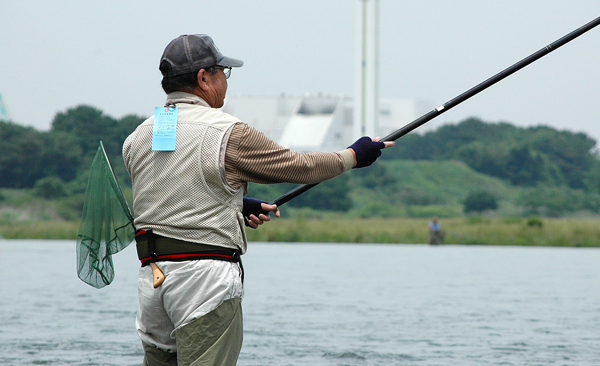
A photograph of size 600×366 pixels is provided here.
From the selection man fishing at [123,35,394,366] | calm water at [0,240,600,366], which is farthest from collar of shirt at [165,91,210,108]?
calm water at [0,240,600,366]

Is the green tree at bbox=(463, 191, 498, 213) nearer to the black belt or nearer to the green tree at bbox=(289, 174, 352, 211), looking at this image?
the green tree at bbox=(289, 174, 352, 211)

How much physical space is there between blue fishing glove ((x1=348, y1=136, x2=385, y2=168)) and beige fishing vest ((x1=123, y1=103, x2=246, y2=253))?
0.40m

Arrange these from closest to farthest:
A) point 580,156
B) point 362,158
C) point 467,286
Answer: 1. point 362,158
2. point 467,286
3. point 580,156

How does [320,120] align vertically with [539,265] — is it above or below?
above

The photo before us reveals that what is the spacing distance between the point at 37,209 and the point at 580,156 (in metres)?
41.3

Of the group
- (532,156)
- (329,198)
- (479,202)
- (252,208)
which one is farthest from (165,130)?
(532,156)

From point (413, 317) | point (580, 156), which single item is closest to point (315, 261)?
point (413, 317)

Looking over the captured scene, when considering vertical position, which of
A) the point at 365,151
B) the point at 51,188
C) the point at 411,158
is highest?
the point at 411,158

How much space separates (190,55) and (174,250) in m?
0.58

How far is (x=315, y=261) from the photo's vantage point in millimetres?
21484

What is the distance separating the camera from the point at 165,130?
8.79 ft

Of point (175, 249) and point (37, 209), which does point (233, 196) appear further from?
point (37, 209)

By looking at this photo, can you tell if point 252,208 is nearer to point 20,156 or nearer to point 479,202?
point 20,156

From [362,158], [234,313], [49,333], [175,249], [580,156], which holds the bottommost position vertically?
[49,333]
